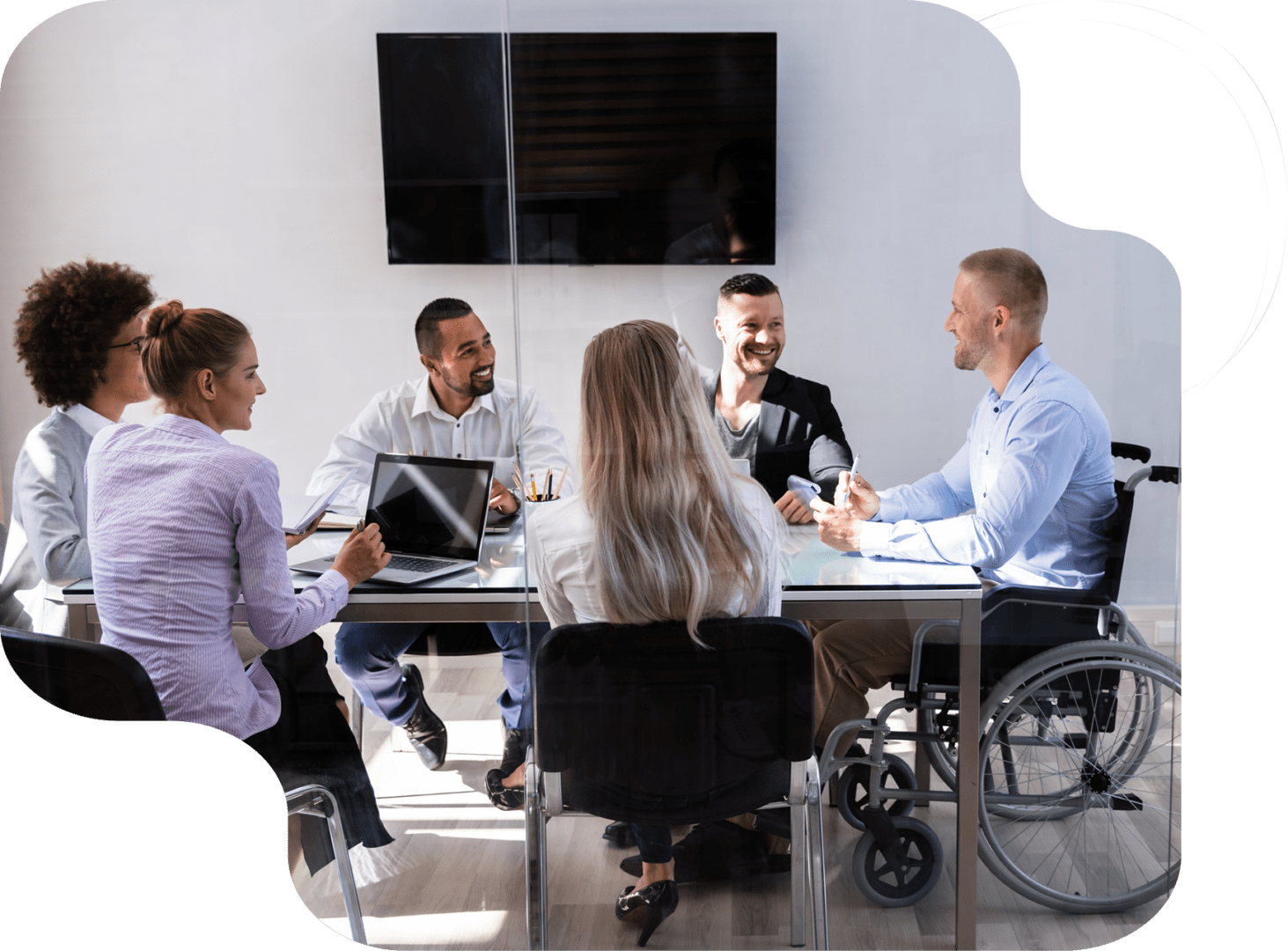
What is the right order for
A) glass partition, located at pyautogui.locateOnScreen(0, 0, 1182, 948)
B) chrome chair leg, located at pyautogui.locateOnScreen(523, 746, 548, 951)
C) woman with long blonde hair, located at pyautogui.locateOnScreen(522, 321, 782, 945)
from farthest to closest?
chrome chair leg, located at pyautogui.locateOnScreen(523, 746, 548, 951), glass partition, located at pyautogui.locateOnScreen(0, 0, 1182, 948), woman with long blonde hair, located at pyautogui.locateOnScreen(522, 321, 782, 945)

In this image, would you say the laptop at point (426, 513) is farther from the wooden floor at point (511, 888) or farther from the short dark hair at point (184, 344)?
the short dark hair at point (184, 344)

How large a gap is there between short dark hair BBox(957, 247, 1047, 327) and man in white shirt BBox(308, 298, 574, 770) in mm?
968

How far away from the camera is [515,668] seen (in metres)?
2.38

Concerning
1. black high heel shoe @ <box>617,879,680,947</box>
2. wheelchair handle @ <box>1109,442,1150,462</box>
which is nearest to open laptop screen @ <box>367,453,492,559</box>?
black high heel shoe @ <box>617,879,680,947</box>

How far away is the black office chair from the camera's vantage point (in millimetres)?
2062

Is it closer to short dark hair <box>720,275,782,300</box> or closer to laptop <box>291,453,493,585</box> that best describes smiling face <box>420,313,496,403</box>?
laptop <box>291,453,493,585</box>

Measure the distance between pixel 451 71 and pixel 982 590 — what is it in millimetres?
1607

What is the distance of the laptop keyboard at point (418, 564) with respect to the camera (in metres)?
2.35

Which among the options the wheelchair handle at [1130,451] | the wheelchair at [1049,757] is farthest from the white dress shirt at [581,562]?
the wheelchair handle at [1130,451]

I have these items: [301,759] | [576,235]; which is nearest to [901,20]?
[576,235]

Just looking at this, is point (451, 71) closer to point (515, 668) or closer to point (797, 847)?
point (515, 668)

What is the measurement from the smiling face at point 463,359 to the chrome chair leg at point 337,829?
1.00m

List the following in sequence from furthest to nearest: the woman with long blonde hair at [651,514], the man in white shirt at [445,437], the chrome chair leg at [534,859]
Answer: the chrome chair leg at [534,859]
the man in white shirt at [445,437]
the woman with long blonde hair at [651,514]

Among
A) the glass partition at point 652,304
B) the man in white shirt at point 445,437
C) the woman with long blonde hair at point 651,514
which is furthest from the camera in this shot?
the man in white shirt at point 445,437
